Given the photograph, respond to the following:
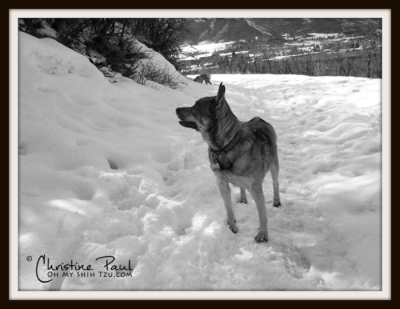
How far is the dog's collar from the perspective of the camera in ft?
10.5

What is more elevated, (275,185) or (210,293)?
(275,185)

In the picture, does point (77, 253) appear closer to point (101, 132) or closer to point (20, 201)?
point (20, 201)

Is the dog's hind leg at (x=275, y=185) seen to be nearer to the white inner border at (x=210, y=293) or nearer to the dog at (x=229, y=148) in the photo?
the dog at (x=229, y=148)

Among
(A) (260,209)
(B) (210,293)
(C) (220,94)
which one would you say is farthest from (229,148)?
(B) (210,293)

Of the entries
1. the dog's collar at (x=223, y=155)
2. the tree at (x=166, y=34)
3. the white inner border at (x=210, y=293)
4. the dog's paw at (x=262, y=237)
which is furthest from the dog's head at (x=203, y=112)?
the tree at (x=166, y=34)

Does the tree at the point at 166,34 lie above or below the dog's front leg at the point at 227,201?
above

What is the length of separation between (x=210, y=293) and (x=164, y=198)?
1658 millimetres

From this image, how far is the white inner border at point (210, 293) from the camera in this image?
2.39 metres

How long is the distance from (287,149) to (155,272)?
4002 millimetres

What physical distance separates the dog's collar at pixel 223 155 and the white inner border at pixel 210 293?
1.34 m

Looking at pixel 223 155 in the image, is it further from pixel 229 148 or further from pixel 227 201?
pixel 227 201

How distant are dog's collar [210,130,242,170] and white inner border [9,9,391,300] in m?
1.34

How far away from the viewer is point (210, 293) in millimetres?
2395

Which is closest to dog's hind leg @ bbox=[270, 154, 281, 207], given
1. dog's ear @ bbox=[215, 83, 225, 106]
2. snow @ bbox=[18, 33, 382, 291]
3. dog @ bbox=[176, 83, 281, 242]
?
snow @ bbox=[18, 33, 382, 291]
